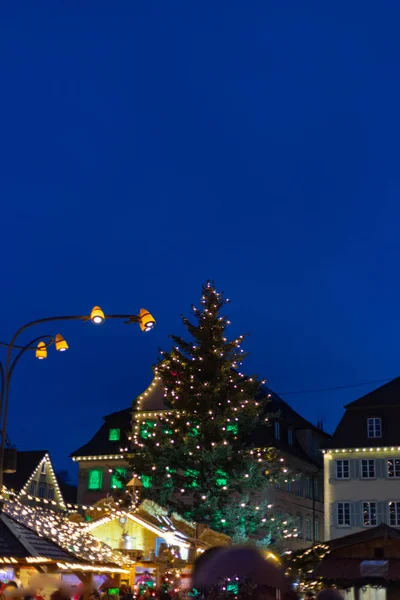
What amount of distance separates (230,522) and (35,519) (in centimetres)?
1755

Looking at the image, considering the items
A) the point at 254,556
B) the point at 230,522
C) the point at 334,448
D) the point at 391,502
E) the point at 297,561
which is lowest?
the point at 254,556

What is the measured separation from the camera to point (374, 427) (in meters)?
53.0

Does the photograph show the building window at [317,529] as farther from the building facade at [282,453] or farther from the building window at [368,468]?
the building window at [368,468]

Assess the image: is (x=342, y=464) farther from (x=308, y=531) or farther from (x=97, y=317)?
(x=97, y=317)

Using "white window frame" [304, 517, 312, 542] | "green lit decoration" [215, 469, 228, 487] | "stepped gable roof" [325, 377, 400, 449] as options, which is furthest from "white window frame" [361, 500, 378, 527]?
"green lit decoration" [215, 469, 228, 487]

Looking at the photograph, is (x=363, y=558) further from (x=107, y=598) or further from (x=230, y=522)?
(x=230, y=522)

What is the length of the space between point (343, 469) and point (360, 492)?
1722 millimetres

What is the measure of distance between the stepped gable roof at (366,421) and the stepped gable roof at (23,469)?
23.8 m

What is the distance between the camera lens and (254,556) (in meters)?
7.13

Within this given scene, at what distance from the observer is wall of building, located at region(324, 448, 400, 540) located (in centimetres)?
5159

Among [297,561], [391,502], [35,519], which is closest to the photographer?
[297,561]

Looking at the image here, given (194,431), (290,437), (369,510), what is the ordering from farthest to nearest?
(290,437) → (369,510) → (194,431)

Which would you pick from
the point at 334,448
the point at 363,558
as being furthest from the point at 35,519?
the point at 334,448

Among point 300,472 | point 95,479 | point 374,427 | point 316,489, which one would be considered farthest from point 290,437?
point 95,479
